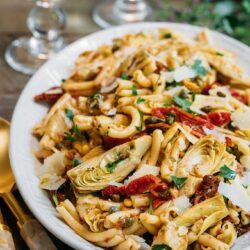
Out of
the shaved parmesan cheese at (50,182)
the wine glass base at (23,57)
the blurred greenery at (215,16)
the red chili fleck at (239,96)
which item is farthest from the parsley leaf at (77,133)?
the blurred greenery at (215,16)

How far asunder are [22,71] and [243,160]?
174 cm

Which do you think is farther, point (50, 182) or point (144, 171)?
point (50, 182)

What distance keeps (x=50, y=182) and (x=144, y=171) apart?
1.34ft

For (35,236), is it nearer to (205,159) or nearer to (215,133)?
(205,159)

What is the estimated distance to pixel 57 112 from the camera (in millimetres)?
2873

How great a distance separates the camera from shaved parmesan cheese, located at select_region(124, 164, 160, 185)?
2.42m

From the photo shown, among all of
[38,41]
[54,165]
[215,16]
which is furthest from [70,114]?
[215,16]

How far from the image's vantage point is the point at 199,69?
301 centimetres

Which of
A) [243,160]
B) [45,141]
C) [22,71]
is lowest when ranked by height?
[22,71]

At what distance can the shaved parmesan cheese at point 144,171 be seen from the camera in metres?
2.42

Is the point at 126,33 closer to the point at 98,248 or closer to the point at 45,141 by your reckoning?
the point at 45,141

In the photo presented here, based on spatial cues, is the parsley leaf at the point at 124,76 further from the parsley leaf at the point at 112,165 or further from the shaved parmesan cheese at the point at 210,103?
the parsley leaf at the point at 112,165

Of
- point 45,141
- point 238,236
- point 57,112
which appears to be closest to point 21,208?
point 45,141

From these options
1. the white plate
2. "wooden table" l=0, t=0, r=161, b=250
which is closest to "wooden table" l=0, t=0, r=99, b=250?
"wooden table" l=0, t=0, r=161, b=250
